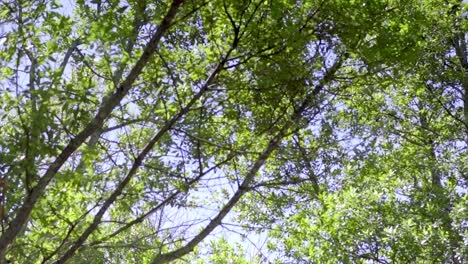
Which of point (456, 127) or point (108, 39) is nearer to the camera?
point (108, 39)

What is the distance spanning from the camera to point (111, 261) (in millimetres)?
5285

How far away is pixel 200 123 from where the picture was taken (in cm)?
363

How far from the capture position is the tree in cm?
291

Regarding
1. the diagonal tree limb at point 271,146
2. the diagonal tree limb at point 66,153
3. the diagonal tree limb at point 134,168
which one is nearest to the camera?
the diagonal tree limb at point 66,153

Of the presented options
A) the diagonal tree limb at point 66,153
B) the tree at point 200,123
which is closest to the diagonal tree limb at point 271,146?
the tree at point 200,123

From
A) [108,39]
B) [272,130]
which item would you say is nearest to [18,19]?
[108,39]

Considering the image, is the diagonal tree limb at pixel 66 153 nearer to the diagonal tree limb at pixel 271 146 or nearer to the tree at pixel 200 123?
the tree at pixel 200 123

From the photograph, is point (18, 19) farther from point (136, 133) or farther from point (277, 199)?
point (277, 199)

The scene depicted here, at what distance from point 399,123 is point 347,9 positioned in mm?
5757

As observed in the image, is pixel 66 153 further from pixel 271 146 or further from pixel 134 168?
pixel 271 146

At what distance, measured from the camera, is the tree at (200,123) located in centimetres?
291

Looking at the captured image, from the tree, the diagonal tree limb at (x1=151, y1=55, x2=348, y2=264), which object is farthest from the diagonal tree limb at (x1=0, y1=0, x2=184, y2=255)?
the diagonal tree limb at (x1=151, y1=55, x2=348, y2=264)

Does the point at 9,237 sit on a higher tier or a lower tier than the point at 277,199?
lower

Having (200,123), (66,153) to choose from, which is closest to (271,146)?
(200,123)
